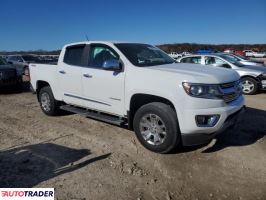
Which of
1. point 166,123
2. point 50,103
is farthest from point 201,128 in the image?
point 50,103

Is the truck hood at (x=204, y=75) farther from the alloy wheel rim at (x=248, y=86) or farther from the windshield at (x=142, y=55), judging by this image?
the alloy wheel rim at (x=248, y=86)

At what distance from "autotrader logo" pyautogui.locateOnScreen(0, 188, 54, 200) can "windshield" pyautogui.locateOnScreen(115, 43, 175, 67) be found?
2619mm

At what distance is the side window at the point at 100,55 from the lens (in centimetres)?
560

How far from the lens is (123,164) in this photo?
448cm

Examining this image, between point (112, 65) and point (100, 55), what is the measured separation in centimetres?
69

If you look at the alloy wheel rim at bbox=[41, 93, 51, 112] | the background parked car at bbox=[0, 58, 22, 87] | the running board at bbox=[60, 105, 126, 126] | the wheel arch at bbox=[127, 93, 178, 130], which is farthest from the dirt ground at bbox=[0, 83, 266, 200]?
the background parked car at bbox=[0, 58, 22, 87]

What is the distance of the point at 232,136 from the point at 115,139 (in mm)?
2295

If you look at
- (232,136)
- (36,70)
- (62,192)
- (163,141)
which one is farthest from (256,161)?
(36,70)

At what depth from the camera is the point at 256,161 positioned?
14.9 feet

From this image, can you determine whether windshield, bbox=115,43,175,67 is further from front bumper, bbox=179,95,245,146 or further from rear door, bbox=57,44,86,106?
front bumper, bbox=179,95,245,146

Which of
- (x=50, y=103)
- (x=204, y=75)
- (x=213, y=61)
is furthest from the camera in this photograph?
(x=213, y=61)

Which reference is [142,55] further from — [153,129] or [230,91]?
[230,91]

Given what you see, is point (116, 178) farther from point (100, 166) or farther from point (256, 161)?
point (256, 161)

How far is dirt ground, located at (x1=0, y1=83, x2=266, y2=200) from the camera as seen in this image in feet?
12.2
